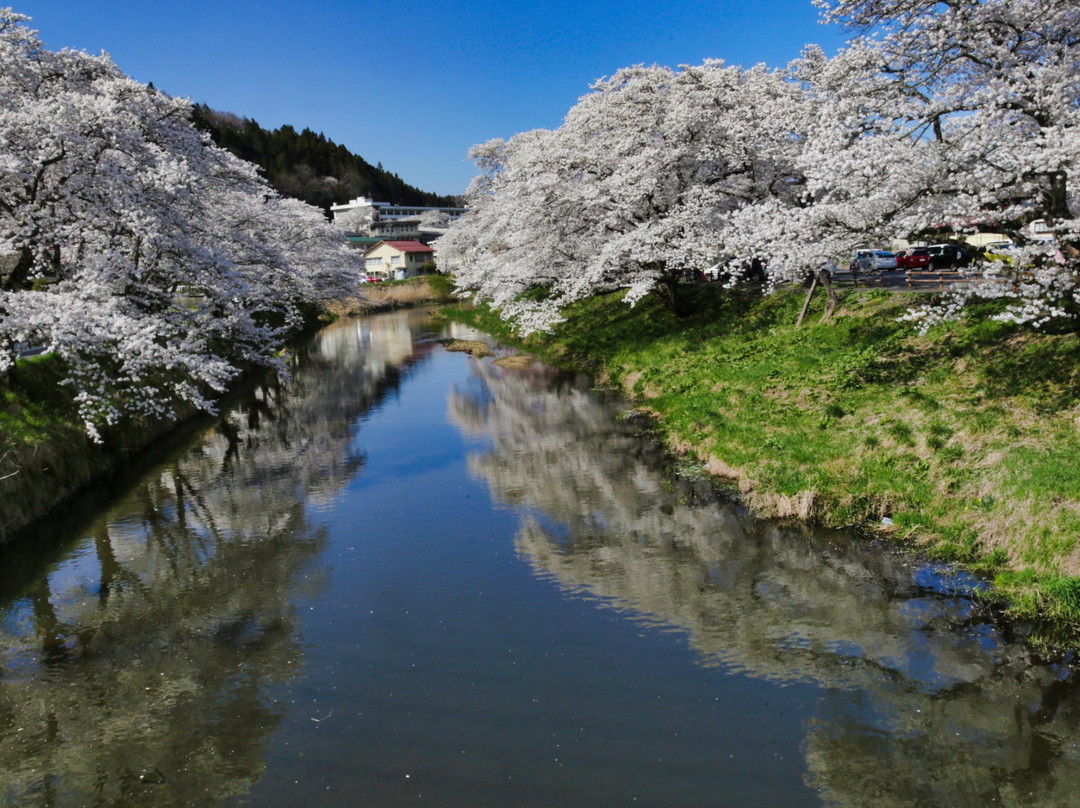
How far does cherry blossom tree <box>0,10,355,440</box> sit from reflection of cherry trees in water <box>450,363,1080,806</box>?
9950 millimetres

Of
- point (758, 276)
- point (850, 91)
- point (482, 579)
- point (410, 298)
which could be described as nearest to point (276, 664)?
point (482, 579)

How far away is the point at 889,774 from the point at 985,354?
48.3 ft

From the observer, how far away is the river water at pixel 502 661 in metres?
9.19

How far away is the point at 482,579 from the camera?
48.0 feet

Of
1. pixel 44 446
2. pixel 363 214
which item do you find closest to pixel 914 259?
pixel 44 446

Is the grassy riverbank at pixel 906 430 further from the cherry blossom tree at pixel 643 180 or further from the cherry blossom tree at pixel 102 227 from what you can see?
the cherry blossom tree at pixel 102 227

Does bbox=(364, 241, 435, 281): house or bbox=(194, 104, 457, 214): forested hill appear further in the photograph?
bbox=(194, 104, 457, 214): forested hill

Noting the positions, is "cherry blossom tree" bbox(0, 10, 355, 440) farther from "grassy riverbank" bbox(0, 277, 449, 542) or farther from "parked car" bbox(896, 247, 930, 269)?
"parked car" bbox(896, 247, 930, 269)

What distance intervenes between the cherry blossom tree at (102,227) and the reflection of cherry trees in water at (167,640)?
297cm

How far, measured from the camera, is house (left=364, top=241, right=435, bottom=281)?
430 ft

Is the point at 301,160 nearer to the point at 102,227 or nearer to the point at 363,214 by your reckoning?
the point at 363,214

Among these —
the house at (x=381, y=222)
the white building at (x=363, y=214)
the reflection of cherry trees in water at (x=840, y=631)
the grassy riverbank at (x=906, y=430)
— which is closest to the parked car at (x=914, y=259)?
the grassy riverbank at (x=906, y=430)

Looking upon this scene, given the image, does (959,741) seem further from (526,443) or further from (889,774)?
(526,443)

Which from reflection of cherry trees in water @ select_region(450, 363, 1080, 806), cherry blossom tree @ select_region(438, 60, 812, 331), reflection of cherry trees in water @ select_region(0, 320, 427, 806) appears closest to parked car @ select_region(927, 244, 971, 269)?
cherry blossom tree @ select_region(438, 60, 812, 331)
